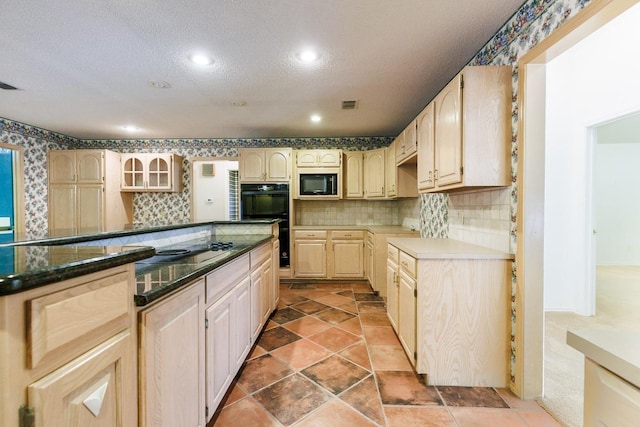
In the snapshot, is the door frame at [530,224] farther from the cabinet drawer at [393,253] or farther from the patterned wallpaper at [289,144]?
the cabinet drawer at [393,253]

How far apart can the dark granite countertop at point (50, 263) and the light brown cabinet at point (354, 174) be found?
11.9 feet

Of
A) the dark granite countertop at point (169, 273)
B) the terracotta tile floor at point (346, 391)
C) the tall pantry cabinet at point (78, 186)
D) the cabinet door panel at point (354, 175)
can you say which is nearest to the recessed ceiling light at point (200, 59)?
the dark granite countertop at point (169, 273)

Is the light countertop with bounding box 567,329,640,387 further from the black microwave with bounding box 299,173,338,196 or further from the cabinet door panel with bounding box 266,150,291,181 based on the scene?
the cabinet door panel with bounding box 266,150,291,181

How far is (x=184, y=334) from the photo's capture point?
1150 millimetres

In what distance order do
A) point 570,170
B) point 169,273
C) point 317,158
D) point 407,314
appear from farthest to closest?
1. point 317,158
2. point 570,170
3. point 407,314
4. point 169,273

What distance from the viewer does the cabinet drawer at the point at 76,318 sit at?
56 centimetres

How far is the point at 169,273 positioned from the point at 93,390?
1.68 feet

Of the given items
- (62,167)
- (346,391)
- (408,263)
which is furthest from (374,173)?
(62,167)

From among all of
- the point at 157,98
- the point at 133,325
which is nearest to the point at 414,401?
the point at 133,325

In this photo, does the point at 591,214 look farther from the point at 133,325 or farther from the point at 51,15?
the point at 51,15

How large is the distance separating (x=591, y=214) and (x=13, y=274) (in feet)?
13.4

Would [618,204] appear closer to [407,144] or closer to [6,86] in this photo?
[407,144]

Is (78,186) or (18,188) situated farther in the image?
(78,186)

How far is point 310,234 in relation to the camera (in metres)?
4.16
